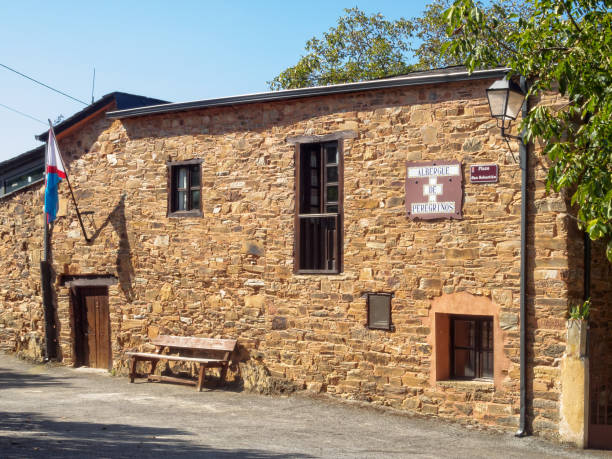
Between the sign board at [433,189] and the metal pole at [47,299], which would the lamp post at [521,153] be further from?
the metal pole at [47,299]

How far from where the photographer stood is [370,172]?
1091 cm

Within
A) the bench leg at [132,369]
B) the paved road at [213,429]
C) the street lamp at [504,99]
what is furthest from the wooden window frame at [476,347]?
the bench leg at [132,369]

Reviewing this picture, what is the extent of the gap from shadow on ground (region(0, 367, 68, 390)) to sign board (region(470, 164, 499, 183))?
7.17 metres

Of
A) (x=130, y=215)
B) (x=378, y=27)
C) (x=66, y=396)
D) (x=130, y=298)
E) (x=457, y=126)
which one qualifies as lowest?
(x=66, y=396)

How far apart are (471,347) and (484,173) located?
2236 mm

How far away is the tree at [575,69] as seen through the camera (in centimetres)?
774

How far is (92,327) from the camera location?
1433cm

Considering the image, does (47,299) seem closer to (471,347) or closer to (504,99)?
(471,347)

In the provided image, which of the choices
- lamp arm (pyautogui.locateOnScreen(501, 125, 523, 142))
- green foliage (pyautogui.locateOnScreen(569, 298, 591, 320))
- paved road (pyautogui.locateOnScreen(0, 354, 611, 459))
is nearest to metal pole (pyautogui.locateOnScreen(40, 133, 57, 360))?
paved road (pyautogui.locateOnScreen(0, 354, 611, 459))

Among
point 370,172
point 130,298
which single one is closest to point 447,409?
point 370,172

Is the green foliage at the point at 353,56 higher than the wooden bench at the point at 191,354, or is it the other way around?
the green foliage at the point at 353,56

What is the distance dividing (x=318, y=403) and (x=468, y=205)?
337 centimetres

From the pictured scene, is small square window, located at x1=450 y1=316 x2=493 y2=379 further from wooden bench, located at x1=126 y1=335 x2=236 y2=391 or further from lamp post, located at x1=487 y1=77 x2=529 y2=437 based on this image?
wooden bench, located at x1=126 y1=335 x2=236 y2=391

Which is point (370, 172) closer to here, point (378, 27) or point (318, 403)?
point (318, 403)
